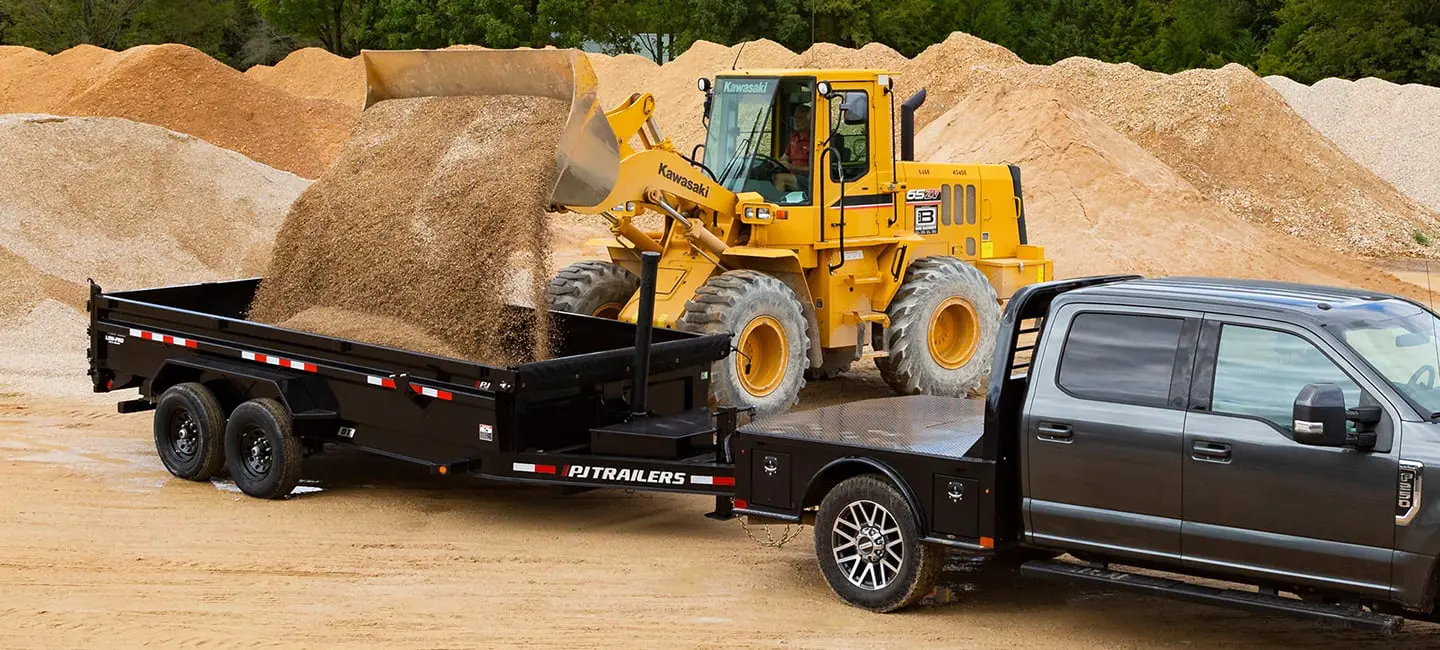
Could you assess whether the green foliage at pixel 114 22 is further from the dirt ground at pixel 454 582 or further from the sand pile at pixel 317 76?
the dirt ground at pixel 454 582

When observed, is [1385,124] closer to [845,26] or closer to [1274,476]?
[845,26]

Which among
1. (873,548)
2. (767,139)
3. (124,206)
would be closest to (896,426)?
(873,548)

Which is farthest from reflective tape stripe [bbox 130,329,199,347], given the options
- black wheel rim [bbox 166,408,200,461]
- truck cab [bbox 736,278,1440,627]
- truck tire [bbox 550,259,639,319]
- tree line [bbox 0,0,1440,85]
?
tree line [bbox 0,0,1440,85]

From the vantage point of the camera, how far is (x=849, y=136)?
1415 centimetres

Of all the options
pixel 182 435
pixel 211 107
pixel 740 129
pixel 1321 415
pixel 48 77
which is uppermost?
pixel 48 77

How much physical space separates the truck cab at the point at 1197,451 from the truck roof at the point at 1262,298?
14mm

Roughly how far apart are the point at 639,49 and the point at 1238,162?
36.0 metres

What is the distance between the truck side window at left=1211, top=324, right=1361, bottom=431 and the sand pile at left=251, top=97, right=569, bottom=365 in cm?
500

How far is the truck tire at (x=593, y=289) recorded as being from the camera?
13.9 meters

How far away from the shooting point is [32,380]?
15789mm

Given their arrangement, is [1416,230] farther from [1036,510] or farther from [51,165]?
[1036,510]

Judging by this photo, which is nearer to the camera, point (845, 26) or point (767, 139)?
point (767, 139)

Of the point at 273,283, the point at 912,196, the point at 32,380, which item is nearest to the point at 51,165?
the point at 32,380

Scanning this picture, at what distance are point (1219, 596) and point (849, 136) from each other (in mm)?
7529
